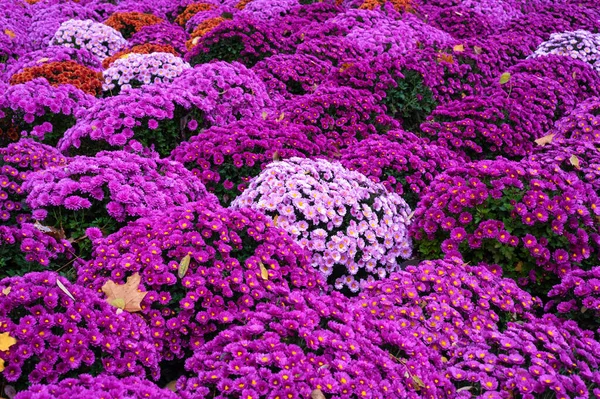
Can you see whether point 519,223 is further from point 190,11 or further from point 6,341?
point 190,11

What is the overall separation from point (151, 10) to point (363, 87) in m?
7.63

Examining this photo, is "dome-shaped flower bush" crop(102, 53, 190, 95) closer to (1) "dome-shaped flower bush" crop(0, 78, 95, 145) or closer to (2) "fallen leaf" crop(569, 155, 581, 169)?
(1) "dome-shaped flower bush" crop(0, 78, 95, 145)

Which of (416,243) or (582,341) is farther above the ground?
(582,341)

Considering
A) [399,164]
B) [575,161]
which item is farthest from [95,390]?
[575,161]

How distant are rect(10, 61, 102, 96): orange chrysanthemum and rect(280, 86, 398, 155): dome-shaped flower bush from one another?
252 cm

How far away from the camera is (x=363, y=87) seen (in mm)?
6441

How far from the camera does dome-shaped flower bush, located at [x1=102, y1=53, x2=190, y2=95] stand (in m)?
6.54

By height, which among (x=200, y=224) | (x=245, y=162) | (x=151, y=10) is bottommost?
(x=151, y=10)

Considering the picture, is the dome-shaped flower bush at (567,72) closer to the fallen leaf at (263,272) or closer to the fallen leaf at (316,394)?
the fallen leaf at (263,272)

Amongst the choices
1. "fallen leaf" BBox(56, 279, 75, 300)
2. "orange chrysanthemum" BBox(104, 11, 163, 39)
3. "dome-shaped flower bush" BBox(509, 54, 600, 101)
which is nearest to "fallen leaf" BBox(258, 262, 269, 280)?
"fallen leaf" BBox(56, 279, 75, 300)

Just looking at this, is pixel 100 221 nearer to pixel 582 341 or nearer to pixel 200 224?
pixel 200 224

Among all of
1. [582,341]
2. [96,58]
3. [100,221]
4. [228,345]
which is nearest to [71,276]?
[100,221]

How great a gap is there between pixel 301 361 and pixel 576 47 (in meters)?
7.83

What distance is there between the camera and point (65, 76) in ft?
22.7
